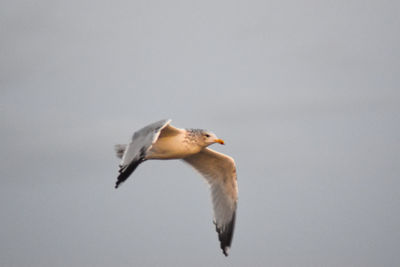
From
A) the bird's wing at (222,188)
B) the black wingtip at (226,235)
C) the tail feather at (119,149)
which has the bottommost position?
the black wingtip at (226,235)

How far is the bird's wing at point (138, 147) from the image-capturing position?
7.59m

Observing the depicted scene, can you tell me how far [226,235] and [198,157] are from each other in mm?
1741

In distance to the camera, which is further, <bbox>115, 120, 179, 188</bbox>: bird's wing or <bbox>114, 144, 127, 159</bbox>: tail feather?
<bbox>114, 144, 127, 159</bbox>: tail feather

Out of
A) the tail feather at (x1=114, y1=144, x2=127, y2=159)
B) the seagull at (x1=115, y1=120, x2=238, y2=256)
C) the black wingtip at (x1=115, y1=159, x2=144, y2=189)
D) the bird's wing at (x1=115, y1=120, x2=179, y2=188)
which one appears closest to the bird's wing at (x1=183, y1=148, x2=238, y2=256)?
the seagull at (x1=115, y1=120, x2=238, y2=256)

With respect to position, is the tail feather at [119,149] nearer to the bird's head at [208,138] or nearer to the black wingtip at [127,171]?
the bird's head at [208,138]

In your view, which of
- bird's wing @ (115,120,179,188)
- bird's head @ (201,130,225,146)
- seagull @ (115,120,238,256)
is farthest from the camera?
bird's head @ (201,130,225,146)

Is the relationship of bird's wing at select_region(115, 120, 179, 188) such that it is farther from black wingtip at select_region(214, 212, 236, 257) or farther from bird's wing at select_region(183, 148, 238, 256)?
black wingtip at select_region(214, 212, 236, 257)

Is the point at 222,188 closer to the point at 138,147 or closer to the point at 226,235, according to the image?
the point at 226,235

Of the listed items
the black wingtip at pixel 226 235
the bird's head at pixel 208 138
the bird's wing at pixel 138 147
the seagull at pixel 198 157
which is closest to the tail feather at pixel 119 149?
the seagull at pixel 198 157

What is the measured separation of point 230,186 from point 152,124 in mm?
2693

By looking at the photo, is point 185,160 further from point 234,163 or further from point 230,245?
point 230,245

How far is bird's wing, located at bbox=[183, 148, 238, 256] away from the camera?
10.7m

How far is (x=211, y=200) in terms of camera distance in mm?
10828

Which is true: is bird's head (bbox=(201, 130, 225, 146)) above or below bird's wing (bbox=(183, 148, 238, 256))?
above
